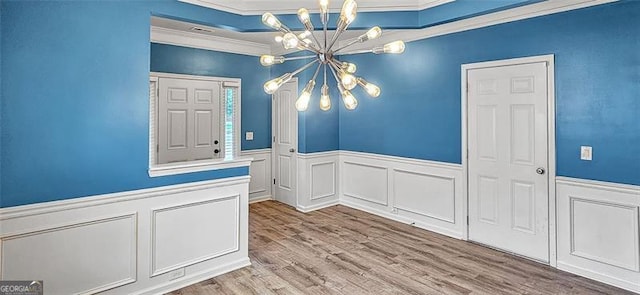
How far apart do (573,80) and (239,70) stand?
4.42 metres

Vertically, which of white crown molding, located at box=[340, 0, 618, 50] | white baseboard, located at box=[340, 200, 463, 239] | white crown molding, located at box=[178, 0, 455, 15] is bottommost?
white baseboard, located at box=[340, 200, 463, 239]

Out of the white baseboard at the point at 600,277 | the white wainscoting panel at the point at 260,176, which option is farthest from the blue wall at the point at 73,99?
the white baseboard at the point at 600,277

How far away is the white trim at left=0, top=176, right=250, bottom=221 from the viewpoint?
2.16m

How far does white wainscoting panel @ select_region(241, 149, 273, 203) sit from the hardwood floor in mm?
1297

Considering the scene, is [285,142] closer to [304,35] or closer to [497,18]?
[497,18]

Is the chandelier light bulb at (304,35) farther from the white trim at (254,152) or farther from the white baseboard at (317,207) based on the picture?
the white trim at (254,152)

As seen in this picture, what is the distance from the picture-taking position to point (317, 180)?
546cm

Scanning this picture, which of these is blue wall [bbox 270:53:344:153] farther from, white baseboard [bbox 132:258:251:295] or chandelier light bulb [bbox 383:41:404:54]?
chandelier light bulb [bbox 383:41:404:54]

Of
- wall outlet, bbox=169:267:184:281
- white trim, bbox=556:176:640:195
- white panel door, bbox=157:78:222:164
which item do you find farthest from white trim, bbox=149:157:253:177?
white trim, bbox=556:176:640:195

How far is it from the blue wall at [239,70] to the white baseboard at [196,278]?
8.53 feet

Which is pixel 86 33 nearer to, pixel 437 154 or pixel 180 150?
pixel 180 150

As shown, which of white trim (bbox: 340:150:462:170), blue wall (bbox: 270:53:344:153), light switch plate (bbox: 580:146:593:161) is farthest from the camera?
blue wall (bbox: 270:53:344:153)

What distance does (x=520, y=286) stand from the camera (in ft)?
9.66

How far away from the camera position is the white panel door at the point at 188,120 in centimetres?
473
